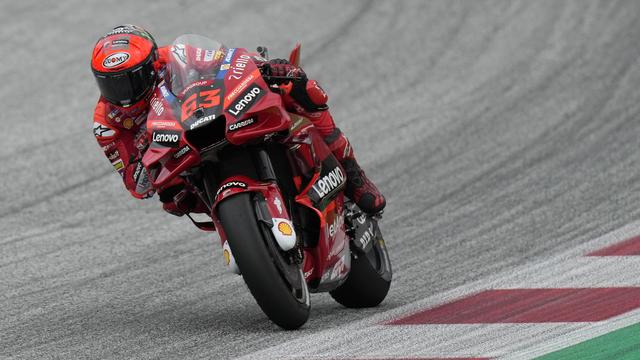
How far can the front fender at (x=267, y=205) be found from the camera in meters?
5.98

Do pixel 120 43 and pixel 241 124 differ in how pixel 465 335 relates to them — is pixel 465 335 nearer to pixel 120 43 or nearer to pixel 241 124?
pixel 241 124

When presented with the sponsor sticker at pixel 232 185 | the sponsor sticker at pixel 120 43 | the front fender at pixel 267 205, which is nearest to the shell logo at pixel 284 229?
the front fender at pixel 267 205

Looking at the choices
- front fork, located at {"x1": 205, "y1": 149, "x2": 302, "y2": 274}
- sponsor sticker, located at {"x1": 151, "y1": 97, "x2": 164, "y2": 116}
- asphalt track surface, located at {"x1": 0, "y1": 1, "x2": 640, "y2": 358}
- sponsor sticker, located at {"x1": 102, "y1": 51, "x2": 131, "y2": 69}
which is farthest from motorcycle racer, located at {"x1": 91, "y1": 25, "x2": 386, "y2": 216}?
asphalt track surface, located at {"x1": 0, "y1": 1, "x2": 640, "y2": 358}

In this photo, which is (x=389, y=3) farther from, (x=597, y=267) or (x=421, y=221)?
(x=597, y=267)

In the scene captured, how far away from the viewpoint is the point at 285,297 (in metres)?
5.97

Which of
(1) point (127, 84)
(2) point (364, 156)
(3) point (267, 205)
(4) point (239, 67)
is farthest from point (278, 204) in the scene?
(2) point (364, 156)

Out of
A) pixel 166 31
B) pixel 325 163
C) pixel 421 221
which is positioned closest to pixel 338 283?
pixel 325 163

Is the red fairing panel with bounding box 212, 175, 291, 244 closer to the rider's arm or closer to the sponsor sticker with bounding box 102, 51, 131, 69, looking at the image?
the rider's arm

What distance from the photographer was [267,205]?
6020 mm

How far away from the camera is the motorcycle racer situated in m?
6.26

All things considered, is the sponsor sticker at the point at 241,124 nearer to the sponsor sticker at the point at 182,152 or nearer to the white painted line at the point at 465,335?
the sponsor sticker at the point at 182,152

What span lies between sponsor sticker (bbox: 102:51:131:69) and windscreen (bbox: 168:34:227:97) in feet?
0.79

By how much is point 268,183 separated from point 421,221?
3.21 m

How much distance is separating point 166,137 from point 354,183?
1.44 meters
